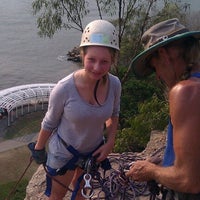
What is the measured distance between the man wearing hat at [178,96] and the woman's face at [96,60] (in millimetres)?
338

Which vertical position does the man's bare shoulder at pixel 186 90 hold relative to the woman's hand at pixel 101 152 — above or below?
above

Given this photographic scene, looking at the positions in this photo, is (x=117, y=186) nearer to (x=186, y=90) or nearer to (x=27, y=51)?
(x=186, y=90)

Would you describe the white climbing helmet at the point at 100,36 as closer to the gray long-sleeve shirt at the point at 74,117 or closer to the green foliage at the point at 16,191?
the gray long-sleeve shirt at the point at 74,117

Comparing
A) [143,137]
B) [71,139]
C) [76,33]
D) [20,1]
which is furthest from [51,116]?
[20,1]

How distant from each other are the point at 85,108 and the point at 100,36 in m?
0.47

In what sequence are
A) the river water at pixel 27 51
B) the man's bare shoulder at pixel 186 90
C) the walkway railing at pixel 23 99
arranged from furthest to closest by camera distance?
1. the river water at pixel 27 51
2. the walkway railing at pixel 23 99
3. the man's bare shoulder at pixel 186 90

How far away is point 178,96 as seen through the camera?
6.26 feet

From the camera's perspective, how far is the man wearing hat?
6.19 ft

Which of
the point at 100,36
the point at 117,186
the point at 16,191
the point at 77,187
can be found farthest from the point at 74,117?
the point at 16,191

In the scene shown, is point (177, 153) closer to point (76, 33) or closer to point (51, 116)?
point (51, 116)

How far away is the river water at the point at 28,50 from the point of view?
2403cm

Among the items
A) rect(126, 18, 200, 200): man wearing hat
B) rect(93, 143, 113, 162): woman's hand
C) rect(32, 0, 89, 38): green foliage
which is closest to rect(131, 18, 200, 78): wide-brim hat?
rect(126, 18, 200, 200): man wearing hat

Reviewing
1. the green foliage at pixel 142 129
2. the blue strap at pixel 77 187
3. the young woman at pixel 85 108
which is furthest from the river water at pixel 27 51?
the young woman at pixel 85 108

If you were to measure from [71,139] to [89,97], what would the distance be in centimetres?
34
